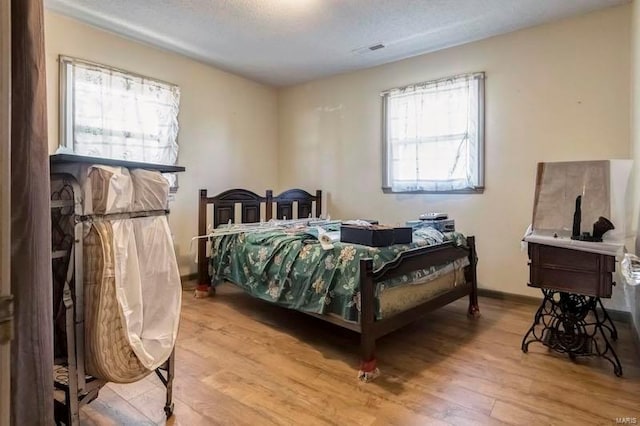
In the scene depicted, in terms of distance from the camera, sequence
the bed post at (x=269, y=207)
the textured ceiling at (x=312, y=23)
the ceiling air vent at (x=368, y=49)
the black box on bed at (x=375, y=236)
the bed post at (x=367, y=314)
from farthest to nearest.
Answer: the bed post at (x=269, y=207)
the ceiling air vent at (x=368, y=49)
the textured ceiling at (x=312, y=23)
the black box on bed at (x=375, y=236)
the bed post at (x=367, y=314)

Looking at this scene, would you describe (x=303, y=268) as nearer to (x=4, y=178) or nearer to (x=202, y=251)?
(x=202, y=251)

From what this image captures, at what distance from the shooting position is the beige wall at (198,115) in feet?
10.5

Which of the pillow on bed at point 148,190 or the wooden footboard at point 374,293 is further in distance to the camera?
the wooden footboard at point 374,293

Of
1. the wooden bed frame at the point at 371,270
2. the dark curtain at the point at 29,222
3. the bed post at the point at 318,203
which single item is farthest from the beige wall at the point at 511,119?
the dark curtain at the point at 29,222

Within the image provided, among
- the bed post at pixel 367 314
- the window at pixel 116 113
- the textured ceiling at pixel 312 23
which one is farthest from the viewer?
the window at pixel 116 113

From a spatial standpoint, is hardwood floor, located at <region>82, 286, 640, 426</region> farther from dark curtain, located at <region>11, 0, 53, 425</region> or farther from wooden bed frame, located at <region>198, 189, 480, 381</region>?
dark curtain, located at <region>11, 0, 53, 425</region>

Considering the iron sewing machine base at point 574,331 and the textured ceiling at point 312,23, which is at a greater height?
the textured ceiling at point 312,23

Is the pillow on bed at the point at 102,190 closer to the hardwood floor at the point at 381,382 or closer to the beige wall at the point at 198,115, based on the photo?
the hardwood floor at the point at 381,382

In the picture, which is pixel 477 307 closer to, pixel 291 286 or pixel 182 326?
pixel 291 286

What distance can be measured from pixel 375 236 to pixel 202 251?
6.53 ft

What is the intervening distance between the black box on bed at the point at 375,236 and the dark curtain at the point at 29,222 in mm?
1768

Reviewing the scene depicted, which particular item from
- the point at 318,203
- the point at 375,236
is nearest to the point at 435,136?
the point at 318,203

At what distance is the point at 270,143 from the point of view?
17.2 feet

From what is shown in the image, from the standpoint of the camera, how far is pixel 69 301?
1257mm
